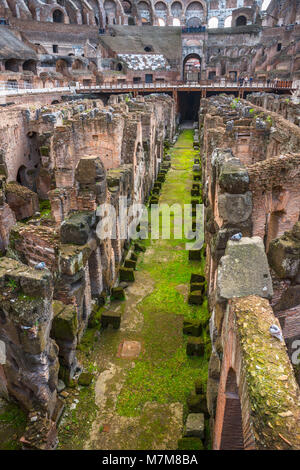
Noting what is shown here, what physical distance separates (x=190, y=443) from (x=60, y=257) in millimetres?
3876

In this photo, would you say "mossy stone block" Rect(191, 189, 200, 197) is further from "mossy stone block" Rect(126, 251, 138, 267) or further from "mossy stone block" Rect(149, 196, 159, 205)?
"mossy stone block" Rect(126, 251, 138, 267)

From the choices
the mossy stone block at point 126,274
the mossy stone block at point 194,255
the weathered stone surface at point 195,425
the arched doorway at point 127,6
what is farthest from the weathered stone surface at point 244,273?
the arched doorway at point 127,6

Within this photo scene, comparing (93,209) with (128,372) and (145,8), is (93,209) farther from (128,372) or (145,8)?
(145,8)

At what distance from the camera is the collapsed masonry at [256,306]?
9.82ft

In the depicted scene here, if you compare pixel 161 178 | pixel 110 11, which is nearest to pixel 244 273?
pixel 161 178

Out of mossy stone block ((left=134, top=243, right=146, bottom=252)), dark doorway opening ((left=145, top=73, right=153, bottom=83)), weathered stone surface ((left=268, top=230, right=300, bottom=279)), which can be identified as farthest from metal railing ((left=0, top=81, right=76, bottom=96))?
weathered stone surface ((left=268, top=230, right=300, bottom=279))

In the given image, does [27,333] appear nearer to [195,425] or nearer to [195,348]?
[195,425]

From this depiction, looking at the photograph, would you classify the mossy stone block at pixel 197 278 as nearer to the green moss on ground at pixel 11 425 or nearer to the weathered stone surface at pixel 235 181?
the weathered stone surface at pixel 235 181

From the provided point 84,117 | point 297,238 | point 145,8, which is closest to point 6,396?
point 297,238

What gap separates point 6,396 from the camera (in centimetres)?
572

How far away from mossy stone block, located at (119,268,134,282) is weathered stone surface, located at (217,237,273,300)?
567cm

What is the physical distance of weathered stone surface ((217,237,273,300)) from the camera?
422 centimetres

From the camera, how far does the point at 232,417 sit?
14.4 ft
